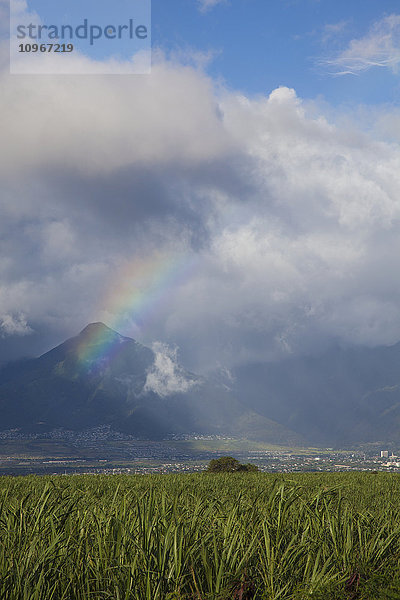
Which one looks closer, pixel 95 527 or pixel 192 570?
pixel 192 570

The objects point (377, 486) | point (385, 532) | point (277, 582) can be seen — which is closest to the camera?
point (277, 582)

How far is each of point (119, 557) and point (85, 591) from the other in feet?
1.54

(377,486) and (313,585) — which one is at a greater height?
(313,585)

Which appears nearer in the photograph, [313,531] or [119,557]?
[119,557]

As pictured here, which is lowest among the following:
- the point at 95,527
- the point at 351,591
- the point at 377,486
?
the point at 377,486

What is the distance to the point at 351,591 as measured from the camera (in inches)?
206

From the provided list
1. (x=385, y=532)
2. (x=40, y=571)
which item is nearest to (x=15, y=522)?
(x=40, y=571)

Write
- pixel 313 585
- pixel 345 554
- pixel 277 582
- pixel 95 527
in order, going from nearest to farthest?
pixel 313 585 < pixel 277 582 < pixel 345 554 < pixel 95 527

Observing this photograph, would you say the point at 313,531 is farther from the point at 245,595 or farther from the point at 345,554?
the point at 245,595

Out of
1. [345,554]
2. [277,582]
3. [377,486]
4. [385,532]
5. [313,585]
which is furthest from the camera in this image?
[377,486]

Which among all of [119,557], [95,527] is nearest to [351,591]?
[119,557]

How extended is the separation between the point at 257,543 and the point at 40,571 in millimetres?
2622

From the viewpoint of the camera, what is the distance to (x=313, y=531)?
659cm

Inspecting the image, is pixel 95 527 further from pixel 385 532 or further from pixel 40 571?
pixel 385 532
